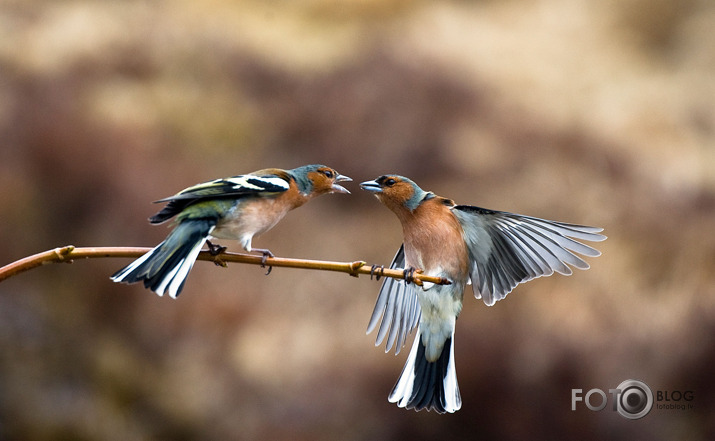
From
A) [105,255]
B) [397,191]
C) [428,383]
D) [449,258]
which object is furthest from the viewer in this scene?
[428,383]

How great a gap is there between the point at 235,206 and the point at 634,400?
644cm

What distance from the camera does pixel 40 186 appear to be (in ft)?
31.3

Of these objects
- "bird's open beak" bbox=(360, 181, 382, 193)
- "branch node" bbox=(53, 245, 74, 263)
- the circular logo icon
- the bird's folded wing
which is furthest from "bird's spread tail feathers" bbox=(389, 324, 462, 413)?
the circular logo icon

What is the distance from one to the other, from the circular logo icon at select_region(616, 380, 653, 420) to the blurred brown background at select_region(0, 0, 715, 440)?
155 mm

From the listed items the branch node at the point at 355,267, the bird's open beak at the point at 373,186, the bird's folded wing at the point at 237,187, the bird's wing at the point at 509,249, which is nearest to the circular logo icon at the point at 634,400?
the bird's wing at the point at 509,249

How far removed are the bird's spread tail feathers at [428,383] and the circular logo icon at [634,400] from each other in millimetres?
4685

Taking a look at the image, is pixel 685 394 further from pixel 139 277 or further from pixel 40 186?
pixel 40 186

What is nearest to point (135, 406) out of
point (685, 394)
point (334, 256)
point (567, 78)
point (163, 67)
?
point (334, 256)

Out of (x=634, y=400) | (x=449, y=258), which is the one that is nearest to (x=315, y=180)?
(x=449, y=258)

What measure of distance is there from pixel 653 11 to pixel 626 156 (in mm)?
3378

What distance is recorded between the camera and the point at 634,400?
27.1 feet

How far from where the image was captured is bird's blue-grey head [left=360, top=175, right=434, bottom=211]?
12.2 ft

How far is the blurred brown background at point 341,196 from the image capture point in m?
8.62

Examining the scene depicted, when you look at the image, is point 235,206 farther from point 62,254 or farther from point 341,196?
point 341,196
